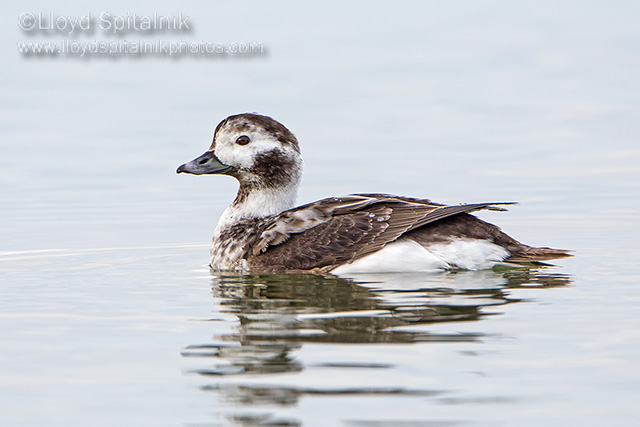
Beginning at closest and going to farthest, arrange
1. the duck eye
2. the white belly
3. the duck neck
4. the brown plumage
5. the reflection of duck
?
the reflection of duck
the white belly
the brown plumage
the duck eye
the duck neck

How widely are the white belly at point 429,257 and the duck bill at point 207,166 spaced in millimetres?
1828

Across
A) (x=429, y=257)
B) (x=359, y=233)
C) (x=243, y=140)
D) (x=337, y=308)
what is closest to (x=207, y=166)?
(x=243, y=140)

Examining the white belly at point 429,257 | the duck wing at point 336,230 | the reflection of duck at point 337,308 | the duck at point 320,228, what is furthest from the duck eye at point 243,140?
the white belly at point 429,257

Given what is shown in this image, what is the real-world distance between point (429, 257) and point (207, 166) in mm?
2549

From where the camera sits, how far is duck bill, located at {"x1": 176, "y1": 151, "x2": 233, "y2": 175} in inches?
458

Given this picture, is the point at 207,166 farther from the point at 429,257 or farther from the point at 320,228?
the point at 429,257

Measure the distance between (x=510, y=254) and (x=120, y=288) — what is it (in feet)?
10.5

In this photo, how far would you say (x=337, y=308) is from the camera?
8883mm

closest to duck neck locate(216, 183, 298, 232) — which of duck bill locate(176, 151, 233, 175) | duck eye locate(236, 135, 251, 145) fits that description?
duck bill locate(176, 151, 233, 175)

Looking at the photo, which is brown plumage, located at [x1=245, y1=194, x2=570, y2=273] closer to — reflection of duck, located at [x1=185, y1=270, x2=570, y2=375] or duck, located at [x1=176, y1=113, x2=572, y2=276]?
duck, located at [x1=176, y1=113, x2=572, y2=276]

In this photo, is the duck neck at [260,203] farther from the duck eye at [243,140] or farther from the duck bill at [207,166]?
the duck eye at [243,140]

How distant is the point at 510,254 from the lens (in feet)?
33.8

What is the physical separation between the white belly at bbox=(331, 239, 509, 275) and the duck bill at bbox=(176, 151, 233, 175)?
1828 mm

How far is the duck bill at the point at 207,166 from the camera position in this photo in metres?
11.6
